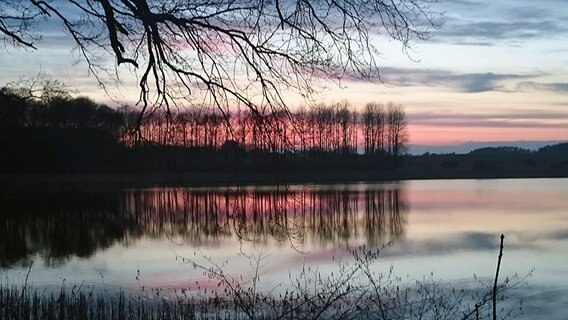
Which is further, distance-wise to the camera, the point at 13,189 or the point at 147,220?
the point at 13,189

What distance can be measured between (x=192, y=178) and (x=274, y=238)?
8.38m

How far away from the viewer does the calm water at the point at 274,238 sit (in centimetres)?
838

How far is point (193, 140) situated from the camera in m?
5.28

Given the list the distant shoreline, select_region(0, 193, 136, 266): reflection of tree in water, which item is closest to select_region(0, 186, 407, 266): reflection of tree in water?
select_region(0, 193, 136, 266): reflection of tree in water

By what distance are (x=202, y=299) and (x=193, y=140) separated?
4478mm

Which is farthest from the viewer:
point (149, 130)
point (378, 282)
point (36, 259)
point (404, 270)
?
point (36, 259)

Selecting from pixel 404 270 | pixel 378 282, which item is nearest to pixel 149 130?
pixel 378 282

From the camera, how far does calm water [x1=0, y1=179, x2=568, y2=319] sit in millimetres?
8375

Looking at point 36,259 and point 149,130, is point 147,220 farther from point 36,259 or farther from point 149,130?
point 149,130

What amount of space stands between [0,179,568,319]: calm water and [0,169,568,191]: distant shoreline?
157 mm

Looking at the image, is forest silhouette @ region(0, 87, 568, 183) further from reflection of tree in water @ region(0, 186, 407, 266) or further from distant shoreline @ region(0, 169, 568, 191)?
reflection of tree in water @ region(0, 186, 407, 266)

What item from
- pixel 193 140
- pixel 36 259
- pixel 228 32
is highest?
pixel 228 32

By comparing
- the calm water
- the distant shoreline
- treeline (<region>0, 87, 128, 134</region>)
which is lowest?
the calm water

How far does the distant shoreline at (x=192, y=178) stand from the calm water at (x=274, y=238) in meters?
0.16
